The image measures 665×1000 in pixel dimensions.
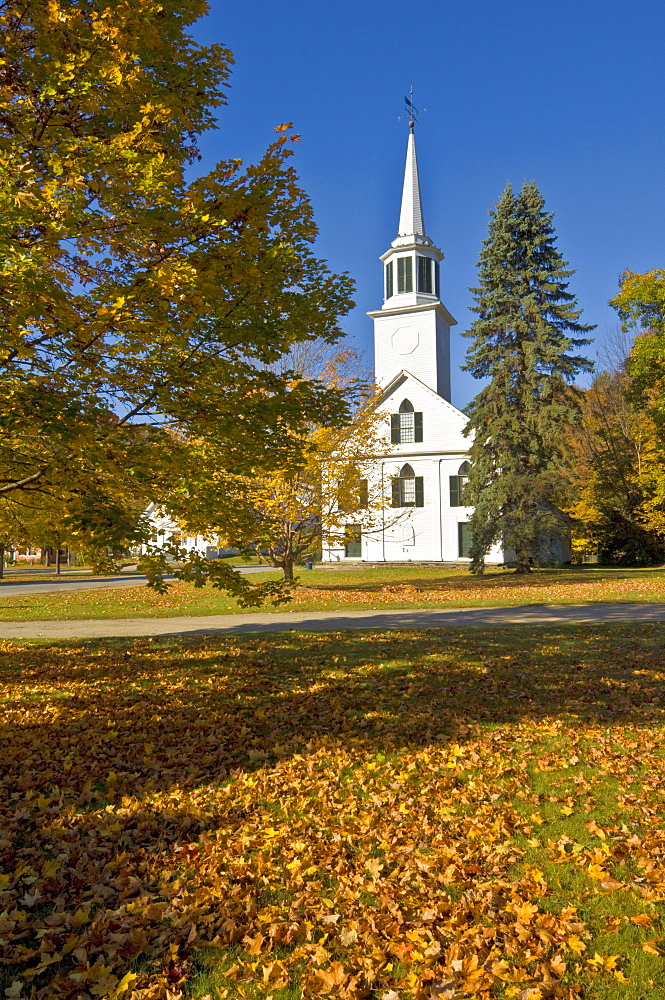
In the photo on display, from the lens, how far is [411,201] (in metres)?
37.4

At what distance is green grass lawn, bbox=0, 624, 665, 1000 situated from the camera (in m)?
2.92

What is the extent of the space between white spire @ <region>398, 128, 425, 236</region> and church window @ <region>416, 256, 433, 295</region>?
4.61ft

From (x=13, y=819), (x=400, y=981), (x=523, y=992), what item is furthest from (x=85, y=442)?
(x=523, y=992)

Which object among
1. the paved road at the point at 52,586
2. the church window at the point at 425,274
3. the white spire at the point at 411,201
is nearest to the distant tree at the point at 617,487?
the church window at the point at 425,274

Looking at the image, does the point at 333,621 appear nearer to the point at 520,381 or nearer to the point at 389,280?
the point at 520,381

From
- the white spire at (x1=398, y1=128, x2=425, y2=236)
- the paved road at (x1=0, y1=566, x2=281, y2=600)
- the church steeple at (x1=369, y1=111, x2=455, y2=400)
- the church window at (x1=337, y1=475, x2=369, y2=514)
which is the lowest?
the paved road at (x1=0, y1=566, x2=281, y2=600)

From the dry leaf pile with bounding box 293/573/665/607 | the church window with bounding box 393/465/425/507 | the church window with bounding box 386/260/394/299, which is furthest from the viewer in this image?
the church window with bounding box 386/260/394/299

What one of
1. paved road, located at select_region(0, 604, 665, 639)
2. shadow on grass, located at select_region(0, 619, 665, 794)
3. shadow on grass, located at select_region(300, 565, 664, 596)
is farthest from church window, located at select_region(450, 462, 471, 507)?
shadow on grass, located at select_region(0, 619, 665, 794)

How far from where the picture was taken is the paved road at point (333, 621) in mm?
12836

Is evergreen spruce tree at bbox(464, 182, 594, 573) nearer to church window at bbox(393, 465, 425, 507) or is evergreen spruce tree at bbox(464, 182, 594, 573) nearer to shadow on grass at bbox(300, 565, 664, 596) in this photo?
shadow on grass at bbox(300, 565, 664, 596)

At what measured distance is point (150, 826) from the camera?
439 cm

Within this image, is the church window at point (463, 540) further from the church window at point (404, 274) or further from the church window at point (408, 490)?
the church window at point (404, 274)

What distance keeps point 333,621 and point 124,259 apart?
29.1 ft

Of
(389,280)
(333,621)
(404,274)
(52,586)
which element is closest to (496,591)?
(333,621)
